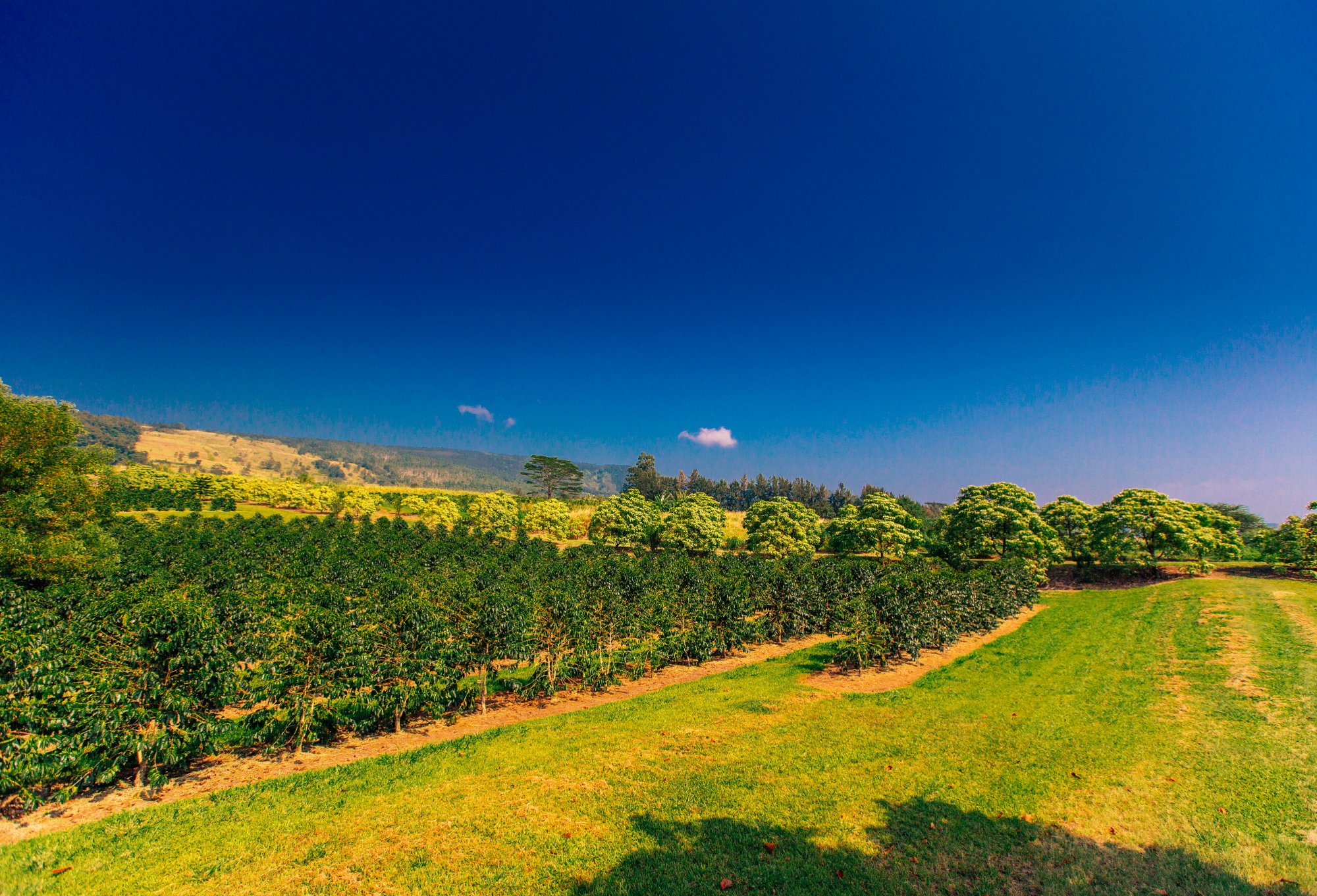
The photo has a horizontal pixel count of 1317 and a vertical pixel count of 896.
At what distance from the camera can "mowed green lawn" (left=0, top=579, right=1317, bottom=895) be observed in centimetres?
686

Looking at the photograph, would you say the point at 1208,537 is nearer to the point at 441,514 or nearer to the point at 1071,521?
the point at 1071,521

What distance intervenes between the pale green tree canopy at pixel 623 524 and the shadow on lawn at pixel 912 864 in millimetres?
53698

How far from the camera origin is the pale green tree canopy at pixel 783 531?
52.6 metres

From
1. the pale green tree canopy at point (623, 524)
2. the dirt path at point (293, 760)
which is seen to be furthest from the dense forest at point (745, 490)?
the dirt path at point (293, 760)

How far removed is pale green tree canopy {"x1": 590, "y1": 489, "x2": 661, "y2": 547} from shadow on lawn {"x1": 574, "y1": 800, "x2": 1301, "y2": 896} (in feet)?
176

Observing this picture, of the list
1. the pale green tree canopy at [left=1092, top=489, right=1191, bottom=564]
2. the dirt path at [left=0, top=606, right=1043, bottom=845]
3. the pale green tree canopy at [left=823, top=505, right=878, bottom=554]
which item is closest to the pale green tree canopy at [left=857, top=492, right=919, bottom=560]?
the pale green tree canopy at [left=823, top=505, right=878, bottom=554]

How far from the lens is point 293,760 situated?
1159 centimetres

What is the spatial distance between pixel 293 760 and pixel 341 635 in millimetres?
2985

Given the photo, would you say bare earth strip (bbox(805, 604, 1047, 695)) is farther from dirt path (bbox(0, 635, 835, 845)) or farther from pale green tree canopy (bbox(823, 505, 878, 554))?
pale green tree canopy (bbox(823, 505, 878, 554))

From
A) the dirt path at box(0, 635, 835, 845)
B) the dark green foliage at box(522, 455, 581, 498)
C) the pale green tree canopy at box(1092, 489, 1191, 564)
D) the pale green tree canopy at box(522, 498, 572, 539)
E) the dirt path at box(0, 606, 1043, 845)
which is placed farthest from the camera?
the dark green foliage at box(522, 455, 581, 498)

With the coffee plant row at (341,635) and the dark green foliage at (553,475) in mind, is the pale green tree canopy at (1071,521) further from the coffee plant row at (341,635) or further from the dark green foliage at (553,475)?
the dark green foliage at (553,475)

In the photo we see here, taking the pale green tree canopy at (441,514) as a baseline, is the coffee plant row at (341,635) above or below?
below

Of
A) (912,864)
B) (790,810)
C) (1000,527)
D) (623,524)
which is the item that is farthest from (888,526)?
(912,864)

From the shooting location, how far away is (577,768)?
10492mm
